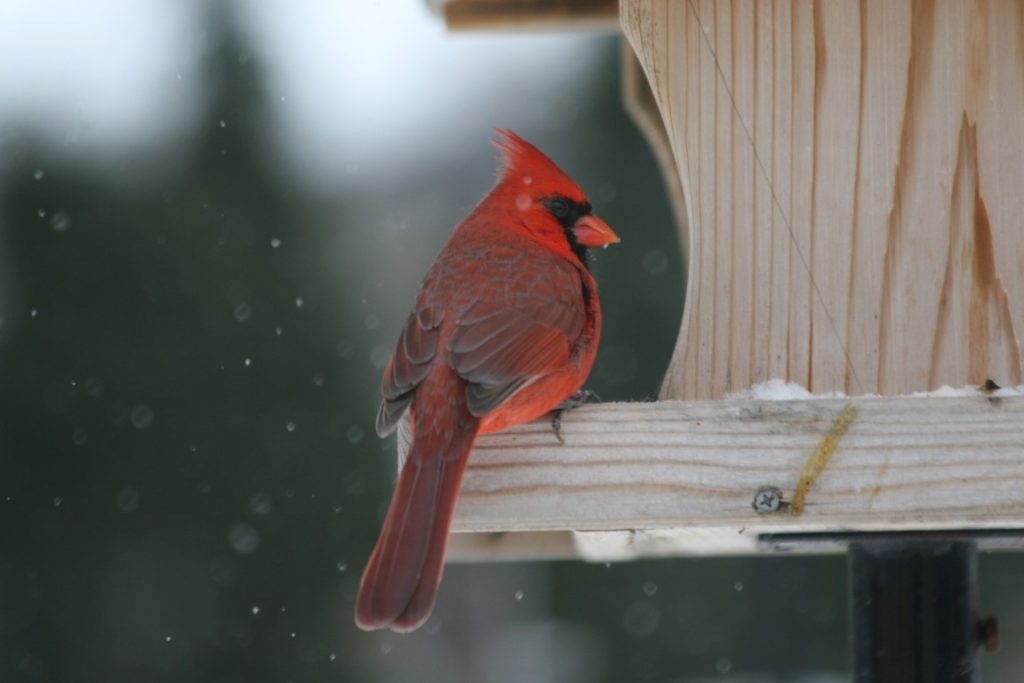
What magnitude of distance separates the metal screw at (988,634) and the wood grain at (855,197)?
40cm

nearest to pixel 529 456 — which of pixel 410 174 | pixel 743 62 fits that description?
pixel 743 62

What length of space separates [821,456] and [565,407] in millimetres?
397

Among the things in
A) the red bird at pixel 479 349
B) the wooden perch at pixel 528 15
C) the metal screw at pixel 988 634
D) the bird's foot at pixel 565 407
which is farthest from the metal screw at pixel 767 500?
the wooden perch at pixel 528 15

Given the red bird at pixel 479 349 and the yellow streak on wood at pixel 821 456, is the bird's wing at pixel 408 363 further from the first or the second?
the yellow streak on wood at pixel 821 456

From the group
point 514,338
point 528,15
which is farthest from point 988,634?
point 528,15

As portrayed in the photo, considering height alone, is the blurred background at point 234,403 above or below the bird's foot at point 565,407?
below

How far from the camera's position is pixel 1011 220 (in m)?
2.39

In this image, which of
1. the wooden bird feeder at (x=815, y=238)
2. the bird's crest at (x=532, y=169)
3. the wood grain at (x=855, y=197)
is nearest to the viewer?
the wooden bird feeder at (x=815, y=238)

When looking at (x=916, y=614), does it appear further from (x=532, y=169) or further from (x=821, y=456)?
(x=532, y=169)

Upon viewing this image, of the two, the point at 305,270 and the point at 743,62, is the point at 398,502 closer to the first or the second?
the point at 743,62

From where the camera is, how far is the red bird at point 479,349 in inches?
84.9

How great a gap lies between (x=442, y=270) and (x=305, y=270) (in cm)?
338

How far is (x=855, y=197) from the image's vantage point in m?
2.43

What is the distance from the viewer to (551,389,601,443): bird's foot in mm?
2219
